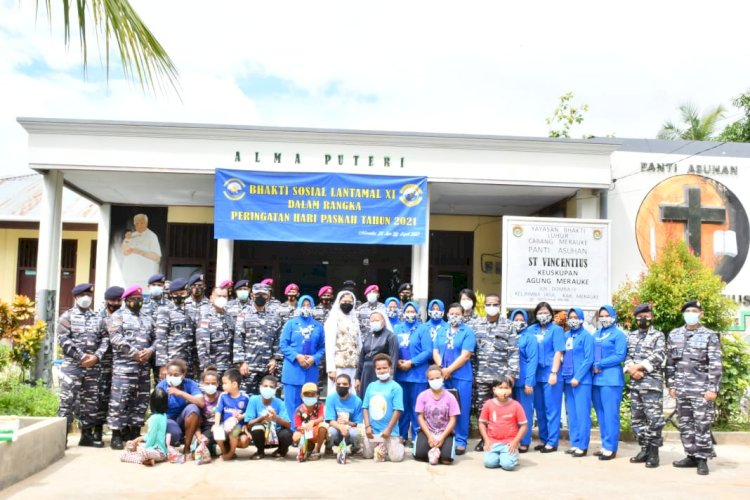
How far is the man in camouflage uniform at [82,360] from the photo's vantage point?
7.15 m

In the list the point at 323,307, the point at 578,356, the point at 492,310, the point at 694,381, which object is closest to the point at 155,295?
the point at 323,307

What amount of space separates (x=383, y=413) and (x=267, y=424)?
1204 mm

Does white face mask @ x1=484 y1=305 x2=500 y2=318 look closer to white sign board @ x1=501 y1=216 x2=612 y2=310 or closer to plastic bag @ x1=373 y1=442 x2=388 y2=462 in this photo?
plastic bag @ x1=373 y1=442 x2=388 y2=462

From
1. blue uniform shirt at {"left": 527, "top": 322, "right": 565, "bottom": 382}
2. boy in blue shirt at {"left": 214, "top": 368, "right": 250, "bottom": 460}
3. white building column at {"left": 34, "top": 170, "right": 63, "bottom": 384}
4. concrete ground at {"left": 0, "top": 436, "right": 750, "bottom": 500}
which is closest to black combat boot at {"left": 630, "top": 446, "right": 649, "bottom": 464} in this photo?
concrete ground at {"left": 0, "top": 436, "right": 750, "bottom": 500}

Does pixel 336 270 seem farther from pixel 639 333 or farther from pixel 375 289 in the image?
pixel 639 333

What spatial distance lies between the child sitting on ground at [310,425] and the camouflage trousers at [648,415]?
3297mm

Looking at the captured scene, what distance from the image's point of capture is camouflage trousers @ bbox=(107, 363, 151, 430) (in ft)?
23.6

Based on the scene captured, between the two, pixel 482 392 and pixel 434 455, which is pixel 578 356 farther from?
pixel 434 455

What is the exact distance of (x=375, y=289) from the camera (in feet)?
28.8

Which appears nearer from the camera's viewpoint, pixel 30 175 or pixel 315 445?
pixel 315 445

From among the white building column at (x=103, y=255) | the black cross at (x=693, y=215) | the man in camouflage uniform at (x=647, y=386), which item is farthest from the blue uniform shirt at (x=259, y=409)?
the white building column at (x=103, y=255)

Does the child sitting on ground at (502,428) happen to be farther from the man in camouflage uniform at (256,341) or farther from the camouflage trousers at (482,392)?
the man in camouflage uniform at (256,341)

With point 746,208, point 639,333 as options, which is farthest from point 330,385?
point 746,208

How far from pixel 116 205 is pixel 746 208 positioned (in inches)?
498
